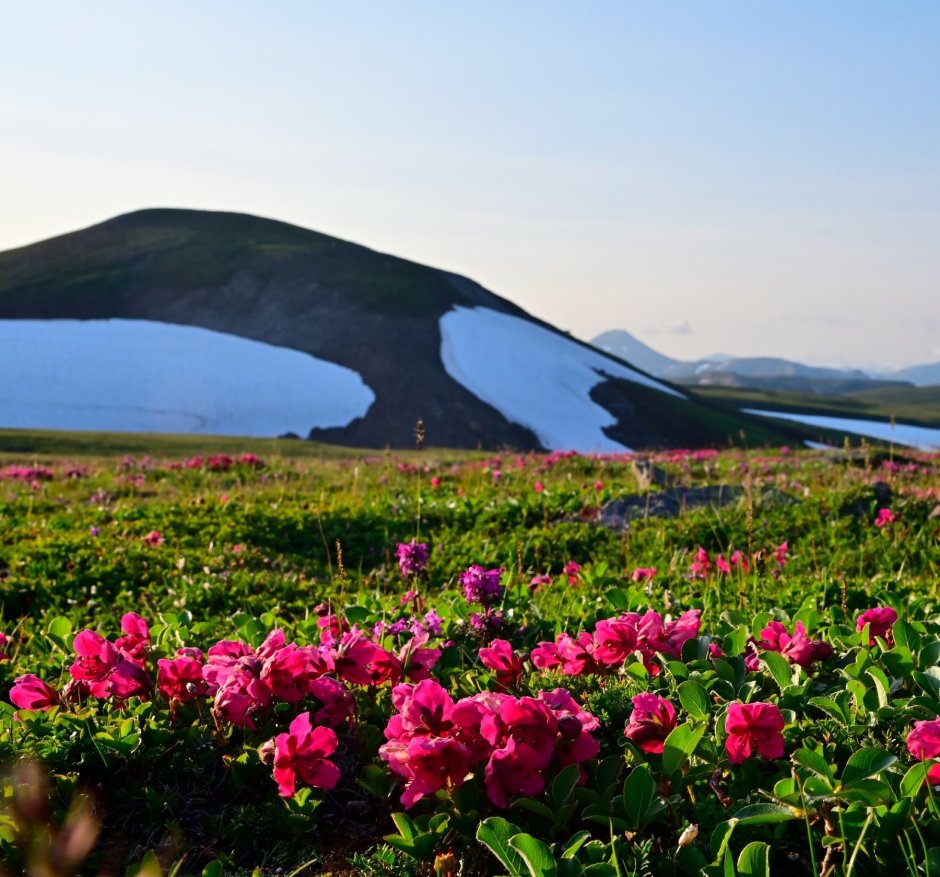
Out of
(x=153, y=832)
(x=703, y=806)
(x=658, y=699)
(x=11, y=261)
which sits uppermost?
(x=11, y=261)

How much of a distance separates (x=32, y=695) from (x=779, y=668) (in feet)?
9.80

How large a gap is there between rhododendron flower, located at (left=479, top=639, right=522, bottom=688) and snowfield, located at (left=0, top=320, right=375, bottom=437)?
2065 inches

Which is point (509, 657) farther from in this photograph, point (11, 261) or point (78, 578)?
point (11, 261)

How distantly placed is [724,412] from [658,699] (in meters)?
74.7

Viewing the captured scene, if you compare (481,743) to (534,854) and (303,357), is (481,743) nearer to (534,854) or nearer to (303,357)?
(534,854)

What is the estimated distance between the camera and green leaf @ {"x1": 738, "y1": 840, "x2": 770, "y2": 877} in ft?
8.02

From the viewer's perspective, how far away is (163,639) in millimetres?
4852

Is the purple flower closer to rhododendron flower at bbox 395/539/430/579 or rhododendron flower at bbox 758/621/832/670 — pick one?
rhododendron flower at bbox 395/539/430/579

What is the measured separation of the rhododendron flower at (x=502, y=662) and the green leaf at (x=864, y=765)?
4.63 ft

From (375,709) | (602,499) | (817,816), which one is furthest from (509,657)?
(602,499)

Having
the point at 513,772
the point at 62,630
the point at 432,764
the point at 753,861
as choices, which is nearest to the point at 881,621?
the point at 753,861

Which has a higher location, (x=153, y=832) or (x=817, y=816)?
(x=817, y=816)

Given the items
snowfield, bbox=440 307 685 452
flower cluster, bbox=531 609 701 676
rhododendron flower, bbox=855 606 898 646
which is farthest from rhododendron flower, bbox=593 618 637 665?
snowfield, bbox=440 307 685 452

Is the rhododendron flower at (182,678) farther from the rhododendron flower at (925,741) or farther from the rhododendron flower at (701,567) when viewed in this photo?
the rhododendron flower at (701,567)
